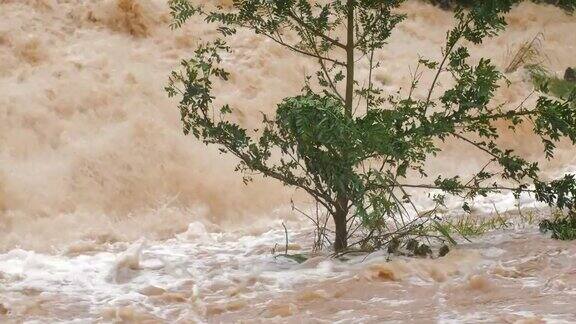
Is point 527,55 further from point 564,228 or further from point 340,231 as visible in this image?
point 340,231

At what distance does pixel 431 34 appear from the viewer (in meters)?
11.4

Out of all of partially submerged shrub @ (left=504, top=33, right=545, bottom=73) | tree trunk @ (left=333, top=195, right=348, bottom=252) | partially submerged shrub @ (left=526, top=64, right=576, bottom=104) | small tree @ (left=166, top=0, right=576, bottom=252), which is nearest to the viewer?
small tree @ (left=166, top=0, right=576, bottom=252)

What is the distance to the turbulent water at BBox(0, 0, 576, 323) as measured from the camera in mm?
4312

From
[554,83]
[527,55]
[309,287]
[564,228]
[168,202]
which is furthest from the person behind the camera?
[527,55]

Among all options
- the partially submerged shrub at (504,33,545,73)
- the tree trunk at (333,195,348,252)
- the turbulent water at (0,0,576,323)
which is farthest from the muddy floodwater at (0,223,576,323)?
the partially submerged shrub at (504,33,545,73)

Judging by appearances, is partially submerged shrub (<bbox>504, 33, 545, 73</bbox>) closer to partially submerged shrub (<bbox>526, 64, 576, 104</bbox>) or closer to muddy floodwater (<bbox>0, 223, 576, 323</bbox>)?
partially submerged shrub (<bbox>526, 64, 576, 104</bbox>)

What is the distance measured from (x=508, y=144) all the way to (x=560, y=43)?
3143mm

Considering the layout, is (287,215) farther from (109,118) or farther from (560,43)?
(560,43)

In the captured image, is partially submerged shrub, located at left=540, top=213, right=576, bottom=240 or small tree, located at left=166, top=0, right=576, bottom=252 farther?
partially submerged shrub, located at left=540, top=213, right=576, bottom=240

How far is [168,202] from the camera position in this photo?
7184 millimetres

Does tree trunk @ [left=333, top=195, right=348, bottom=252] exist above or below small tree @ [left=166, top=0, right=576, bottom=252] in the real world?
below

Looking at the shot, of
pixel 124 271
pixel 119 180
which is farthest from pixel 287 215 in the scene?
pixel 124 271

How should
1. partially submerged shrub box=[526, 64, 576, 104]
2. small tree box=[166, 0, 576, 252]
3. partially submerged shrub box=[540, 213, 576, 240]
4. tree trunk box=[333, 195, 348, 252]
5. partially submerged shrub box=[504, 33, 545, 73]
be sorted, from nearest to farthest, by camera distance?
small tree box=[166, 0, 576, 252]
partially submerged shrub box=[540, 213, 576, 240]
tree trunk box=[333, 195, 348, 252]
partially submerged shrub box=[526, 64, 576, 104]
partially submerged shrub box=[504, 33, 545, 73]

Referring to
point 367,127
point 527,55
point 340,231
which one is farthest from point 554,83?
point 367,127
